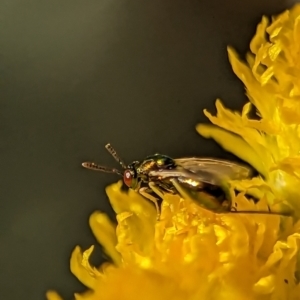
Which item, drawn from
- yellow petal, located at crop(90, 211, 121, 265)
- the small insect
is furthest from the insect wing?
yellow petal, located at crop(90, 211, 121, 265)

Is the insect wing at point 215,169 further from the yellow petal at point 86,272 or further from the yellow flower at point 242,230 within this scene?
the yellow petal at point 86,272

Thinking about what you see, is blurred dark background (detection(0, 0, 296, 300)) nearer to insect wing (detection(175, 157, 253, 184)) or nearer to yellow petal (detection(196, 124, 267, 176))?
yellow petal (detection(196, 124, 267, 176))

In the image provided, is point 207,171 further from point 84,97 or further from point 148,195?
point 84,97

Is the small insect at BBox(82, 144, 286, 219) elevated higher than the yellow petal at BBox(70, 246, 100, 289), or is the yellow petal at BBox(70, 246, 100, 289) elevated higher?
the small insect at BBox(82, 144, 286, 219)

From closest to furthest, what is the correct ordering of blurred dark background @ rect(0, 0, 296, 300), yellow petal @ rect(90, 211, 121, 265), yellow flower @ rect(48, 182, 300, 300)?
1. yellow flower @ rect(48, 182, 300, 300)
2. yellow petal @ rect(90, 211, 121, 265)
3. blurred dark background @ rect(0, 0, 296, 300)

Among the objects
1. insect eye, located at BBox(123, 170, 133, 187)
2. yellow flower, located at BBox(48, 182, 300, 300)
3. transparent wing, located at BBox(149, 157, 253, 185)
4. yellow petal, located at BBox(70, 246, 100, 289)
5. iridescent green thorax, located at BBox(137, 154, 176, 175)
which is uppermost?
insect eye, located at BBox(123, 170, 133, 187)

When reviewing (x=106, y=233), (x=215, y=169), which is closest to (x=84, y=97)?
(x=106, y=233)
